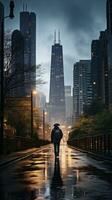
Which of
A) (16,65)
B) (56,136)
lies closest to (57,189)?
(56,136)

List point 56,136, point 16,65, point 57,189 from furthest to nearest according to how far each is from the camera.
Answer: point 16,65 < point 56,136 < point 57,189

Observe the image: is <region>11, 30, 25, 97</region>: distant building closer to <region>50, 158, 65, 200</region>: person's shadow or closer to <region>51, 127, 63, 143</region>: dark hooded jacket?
<region>51, 127, 63, 143</region>: dark hooded jacket

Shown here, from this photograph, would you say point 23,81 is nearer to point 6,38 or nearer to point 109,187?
point 6,38

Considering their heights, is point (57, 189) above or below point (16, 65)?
below

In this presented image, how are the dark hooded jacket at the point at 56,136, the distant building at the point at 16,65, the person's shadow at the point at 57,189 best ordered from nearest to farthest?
the person's shadow at the point at 57,189 → the dark hooded jacket at the point at 56,136 → the distant building at the point at 16,65

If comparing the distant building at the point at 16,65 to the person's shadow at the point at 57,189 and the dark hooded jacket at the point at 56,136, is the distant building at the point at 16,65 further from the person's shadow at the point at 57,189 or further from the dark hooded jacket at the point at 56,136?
the person's shadow at the point at 57,189

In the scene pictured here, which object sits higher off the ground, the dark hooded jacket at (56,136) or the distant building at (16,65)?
the distant building at (16,65)

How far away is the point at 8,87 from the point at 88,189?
102ft

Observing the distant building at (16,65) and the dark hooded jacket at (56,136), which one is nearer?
the dark hooded jacket at (56,136)

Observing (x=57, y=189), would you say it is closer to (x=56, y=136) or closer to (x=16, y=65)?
(x=56, y=136)

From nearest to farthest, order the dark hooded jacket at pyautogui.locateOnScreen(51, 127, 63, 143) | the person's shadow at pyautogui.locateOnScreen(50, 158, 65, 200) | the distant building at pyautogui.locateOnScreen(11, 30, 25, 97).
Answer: the person's shadow at pyautogui.locateOnScreen(50, 158, 65, 200), the dark hooded jacket at pyautogui.locateOnScreen(51, 127, 63, 143), the distant building at pyautogui.locateOnScreen(11, 30, 25, 97)

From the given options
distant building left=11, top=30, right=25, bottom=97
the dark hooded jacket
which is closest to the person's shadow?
the dark hooded jacket

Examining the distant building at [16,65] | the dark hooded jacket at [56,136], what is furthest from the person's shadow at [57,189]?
the distant building at [16,65]

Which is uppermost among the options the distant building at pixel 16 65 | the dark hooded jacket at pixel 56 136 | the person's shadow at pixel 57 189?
the distant building at pixel 16 65
